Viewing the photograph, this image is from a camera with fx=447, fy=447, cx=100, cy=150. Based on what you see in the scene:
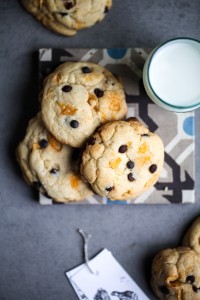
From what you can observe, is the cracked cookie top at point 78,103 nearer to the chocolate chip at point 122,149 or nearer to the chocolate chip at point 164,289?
the chocolate chip at point 122,149

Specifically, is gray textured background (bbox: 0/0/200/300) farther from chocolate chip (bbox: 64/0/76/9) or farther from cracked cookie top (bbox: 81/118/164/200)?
cracked cookie top (bbox: 81/118/164/200)

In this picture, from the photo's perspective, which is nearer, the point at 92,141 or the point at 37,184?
the point at 92,141

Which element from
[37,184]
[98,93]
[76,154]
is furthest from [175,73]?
[37,184]

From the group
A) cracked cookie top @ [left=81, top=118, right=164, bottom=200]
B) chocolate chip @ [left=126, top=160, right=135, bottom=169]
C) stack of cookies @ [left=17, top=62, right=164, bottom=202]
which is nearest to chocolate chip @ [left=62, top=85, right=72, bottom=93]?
stack of cookies @ [left=17, top=62, right=164, bottom=202]

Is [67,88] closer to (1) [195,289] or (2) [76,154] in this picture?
(2) [76,154]

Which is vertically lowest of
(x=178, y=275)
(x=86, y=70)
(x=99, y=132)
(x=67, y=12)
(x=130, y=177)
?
(x=178, y=275)

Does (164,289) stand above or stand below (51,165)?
below

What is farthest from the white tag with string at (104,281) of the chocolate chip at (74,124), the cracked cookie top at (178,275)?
the chocolate chip at (74,124)
